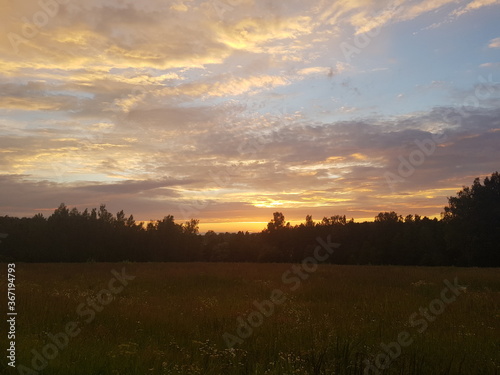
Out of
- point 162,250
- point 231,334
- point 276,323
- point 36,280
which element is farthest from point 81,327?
point 162,250

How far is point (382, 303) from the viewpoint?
12570 millimetres

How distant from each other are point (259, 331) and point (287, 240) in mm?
77256

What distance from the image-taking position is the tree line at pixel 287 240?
4862 centimetres

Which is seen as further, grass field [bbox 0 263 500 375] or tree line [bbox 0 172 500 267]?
tree line [bbox 0 172 500 267]

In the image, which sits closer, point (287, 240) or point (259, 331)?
point (259, 331)

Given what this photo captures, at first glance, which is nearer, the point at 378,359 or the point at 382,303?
the point at 378,359

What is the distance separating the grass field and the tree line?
32731 mm

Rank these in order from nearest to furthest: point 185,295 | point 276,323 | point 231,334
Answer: point 231,334 < point 276,323 < point 185,295

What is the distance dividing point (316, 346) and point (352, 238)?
240 ft

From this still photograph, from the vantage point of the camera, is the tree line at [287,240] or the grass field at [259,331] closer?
the grass field at [259,331]

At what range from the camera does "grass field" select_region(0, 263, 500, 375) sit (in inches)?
232

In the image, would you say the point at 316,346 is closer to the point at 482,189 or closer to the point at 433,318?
the point at 433,318

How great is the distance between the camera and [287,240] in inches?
3337

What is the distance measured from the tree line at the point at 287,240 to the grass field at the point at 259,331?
3273 cm
